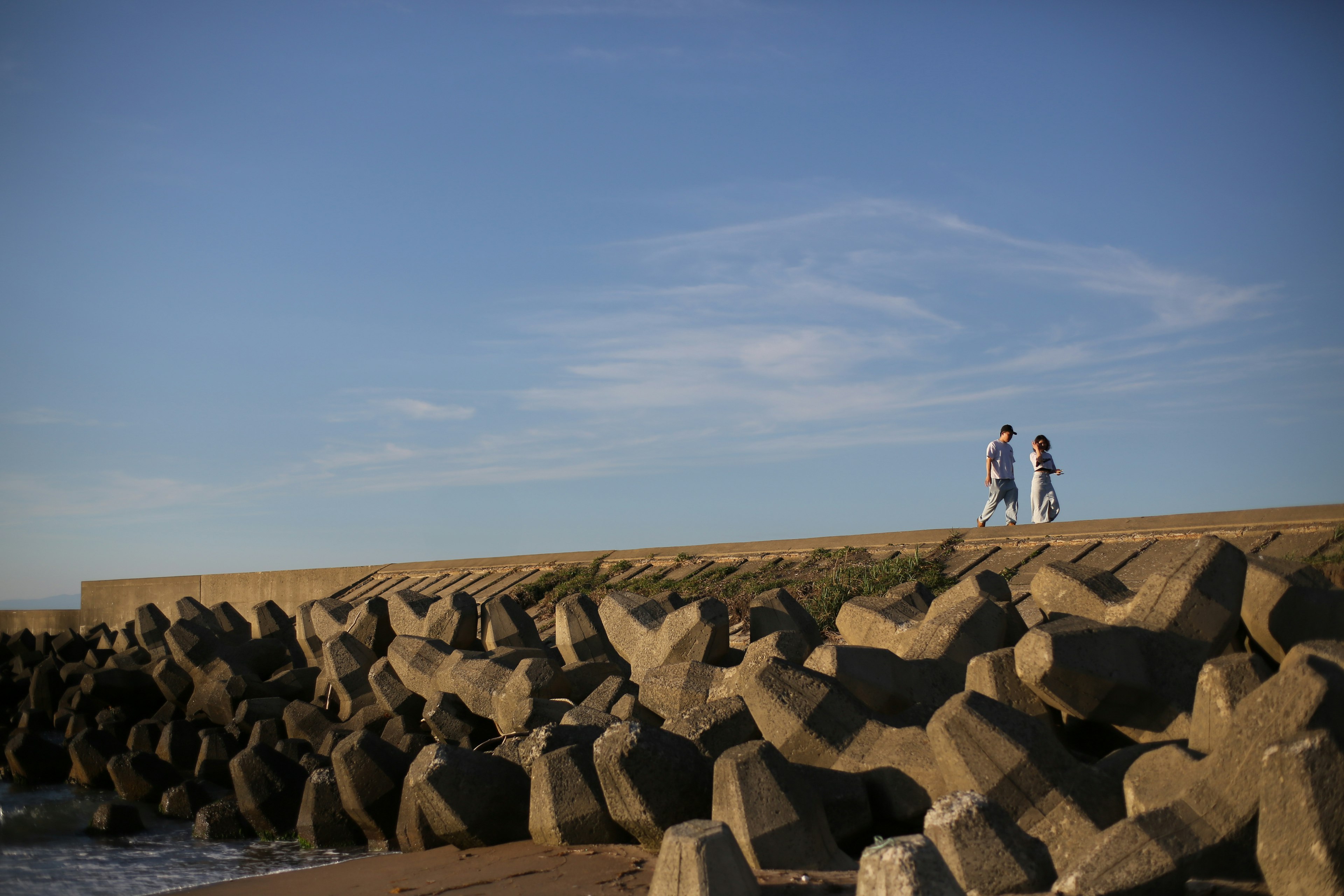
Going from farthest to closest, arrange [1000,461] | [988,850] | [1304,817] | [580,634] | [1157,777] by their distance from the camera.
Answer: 1. [1000,461]
2. [580,634]
3. [1157,777]
4. [988,850]
5. [1304,817]

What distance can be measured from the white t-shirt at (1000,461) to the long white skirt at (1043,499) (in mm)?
400

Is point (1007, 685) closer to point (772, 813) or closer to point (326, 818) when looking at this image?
point (772, 813)

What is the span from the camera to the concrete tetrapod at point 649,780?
2.97 metres

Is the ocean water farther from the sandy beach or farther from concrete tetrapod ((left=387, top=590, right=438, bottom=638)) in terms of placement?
concrete tetrapod ((left=387, top=590, right=438, bottom=638))

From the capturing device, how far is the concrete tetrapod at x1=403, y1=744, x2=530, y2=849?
11.4 feet

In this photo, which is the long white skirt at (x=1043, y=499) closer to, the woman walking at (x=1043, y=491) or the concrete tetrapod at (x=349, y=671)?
the woman walking at (x=1043, y=491)

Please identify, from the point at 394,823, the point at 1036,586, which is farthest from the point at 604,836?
the point at 1036,586

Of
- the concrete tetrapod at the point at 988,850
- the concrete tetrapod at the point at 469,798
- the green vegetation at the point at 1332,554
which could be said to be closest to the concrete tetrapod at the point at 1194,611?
the concrete tetrapod at the point at 988,850

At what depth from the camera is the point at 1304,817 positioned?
2.12 metres

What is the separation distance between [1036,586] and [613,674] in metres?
2.09

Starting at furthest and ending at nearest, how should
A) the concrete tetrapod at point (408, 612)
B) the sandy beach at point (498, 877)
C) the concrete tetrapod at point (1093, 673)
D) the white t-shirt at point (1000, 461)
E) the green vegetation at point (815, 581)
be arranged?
the white t-shirt at point (1000, 461) → the green vegetation at point (815, 581) → the concrete tetrapod at point (408, 612) → the concrete tetrapod at point (1093, 673) → the sandy beach at point (498, 877)

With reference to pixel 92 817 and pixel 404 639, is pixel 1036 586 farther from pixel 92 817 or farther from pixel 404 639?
pixel 92 817

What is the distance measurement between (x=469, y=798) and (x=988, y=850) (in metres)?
1.91

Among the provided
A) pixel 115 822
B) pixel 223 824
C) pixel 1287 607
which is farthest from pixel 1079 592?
pixel 115 822
